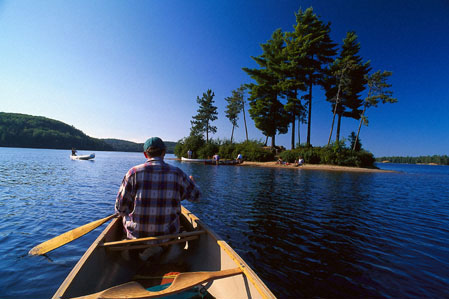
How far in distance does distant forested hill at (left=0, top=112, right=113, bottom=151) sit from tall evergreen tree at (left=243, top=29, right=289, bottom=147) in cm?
13065

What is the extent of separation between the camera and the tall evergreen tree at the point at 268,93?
1442 inches

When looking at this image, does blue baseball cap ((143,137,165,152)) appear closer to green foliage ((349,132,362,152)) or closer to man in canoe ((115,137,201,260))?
man in canoe ((115,137,201,260))

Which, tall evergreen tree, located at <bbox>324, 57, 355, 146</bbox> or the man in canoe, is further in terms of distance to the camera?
tall evergreen tree, located at <bbox>324, 57, 355, 146</bbox>

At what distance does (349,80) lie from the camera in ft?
101

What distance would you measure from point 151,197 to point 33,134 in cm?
14945

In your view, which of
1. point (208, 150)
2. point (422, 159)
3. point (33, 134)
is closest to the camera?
point (208, 150)

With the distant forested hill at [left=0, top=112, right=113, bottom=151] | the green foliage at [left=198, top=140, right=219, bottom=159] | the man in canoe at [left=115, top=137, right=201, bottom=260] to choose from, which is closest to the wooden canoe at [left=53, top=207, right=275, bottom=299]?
the man in canoe at [left=115, top=137, right=201, bottom=260]

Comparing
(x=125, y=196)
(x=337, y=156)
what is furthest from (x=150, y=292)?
(x=337, y=156)

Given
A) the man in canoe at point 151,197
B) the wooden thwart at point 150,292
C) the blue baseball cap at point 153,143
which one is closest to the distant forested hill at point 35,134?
the blue baseball cap at point 153,143

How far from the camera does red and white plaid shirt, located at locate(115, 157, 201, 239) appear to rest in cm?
264

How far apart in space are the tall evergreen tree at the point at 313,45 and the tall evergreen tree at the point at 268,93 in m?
4.33

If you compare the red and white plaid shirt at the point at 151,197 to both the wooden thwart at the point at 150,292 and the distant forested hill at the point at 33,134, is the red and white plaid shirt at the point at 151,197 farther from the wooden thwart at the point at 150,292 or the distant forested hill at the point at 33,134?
the distant forested hill at the point at 33,134

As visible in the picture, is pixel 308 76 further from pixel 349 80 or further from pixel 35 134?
pixel 35 134

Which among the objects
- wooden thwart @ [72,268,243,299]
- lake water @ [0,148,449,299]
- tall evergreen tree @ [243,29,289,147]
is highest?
tall evergreen tree @ [243,29,289,147]
